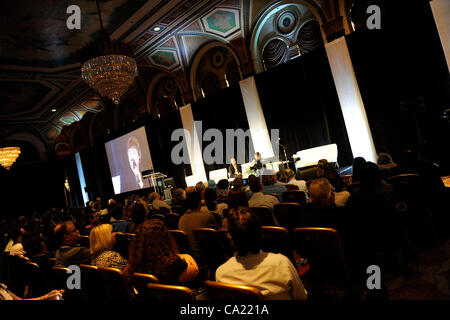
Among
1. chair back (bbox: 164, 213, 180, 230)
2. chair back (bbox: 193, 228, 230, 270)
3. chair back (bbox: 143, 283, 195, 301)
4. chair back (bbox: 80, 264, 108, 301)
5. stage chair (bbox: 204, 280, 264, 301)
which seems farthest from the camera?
chair back (bbox: 164, 213, 180, 230)

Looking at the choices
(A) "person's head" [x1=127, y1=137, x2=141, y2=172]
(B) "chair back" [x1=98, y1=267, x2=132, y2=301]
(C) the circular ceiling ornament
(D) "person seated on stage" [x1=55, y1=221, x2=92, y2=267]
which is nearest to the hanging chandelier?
(D) "person seated on stage" [x1=55, y1=221, x2=92, y2=267]

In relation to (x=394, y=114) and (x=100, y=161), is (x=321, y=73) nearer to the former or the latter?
(x=394, y=114)

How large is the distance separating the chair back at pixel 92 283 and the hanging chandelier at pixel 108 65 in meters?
4.63

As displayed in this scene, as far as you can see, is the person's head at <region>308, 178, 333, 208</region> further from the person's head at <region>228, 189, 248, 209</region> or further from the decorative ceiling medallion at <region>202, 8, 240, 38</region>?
the decorative ceiling medallion at <region>202, 8, 240, 38</region>

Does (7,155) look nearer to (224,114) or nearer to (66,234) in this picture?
(224,114)

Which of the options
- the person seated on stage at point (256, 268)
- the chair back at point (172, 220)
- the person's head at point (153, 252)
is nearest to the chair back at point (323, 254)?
the person seated on stage at point (256, 268)

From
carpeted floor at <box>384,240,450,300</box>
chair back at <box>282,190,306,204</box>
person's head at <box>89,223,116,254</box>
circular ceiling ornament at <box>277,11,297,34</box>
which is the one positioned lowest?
carpeted floor at <box>384,240,450,300</box>

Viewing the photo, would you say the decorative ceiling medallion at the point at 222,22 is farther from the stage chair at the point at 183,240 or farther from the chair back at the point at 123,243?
the stage chair at the point at 183,240

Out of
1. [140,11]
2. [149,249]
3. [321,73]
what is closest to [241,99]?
[321,73]

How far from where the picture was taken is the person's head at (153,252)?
1838 mm

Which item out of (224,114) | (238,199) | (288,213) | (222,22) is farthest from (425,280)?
(224,114)

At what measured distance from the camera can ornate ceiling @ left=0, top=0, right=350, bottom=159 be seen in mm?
7598

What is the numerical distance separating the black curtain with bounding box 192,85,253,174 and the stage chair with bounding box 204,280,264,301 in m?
9.20

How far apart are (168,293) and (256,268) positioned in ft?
1.48
